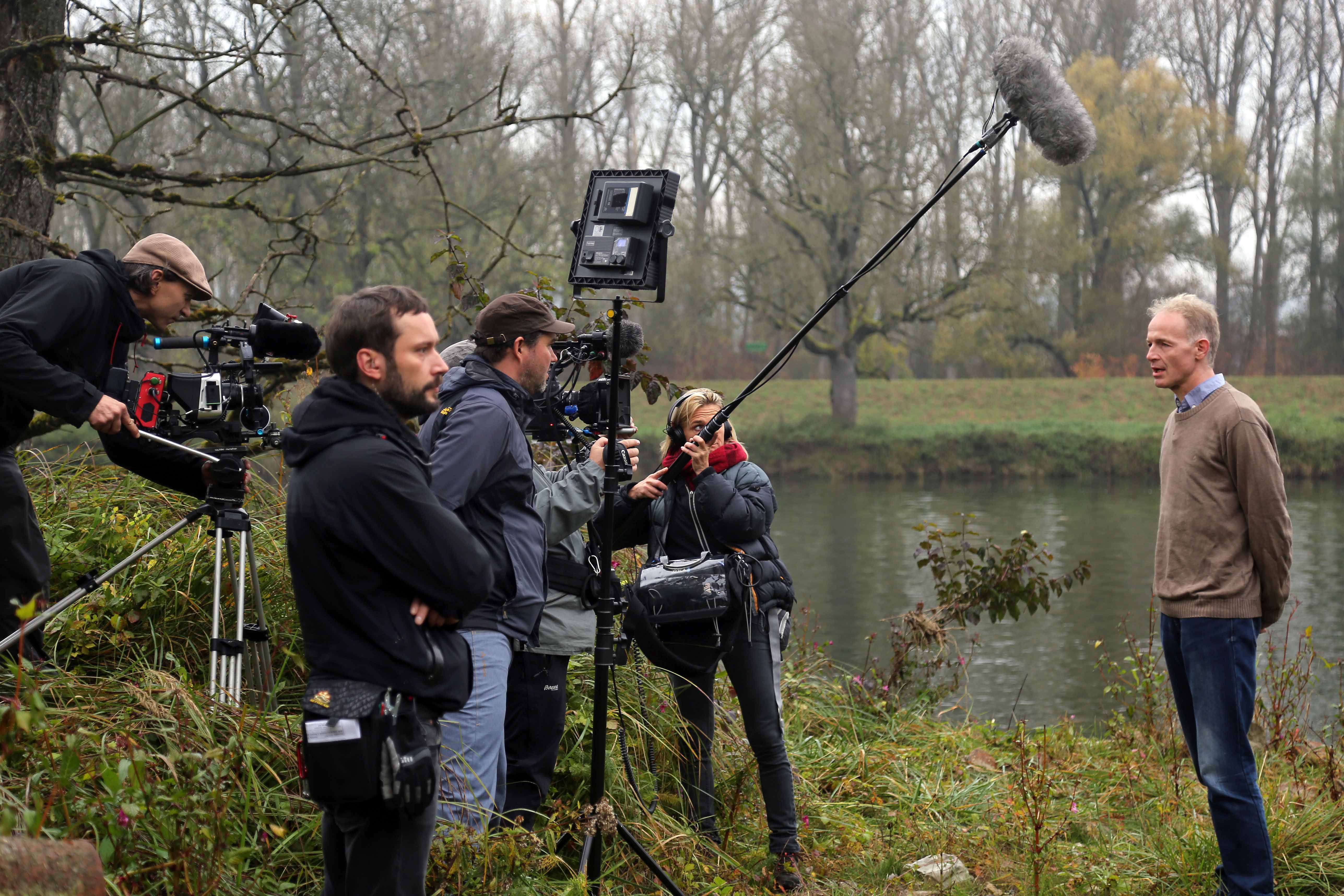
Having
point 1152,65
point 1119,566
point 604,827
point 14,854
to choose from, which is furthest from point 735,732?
point 1152,65

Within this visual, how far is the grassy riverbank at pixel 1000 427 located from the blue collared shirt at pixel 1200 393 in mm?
20573

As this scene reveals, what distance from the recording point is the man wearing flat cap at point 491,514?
308 centimetres

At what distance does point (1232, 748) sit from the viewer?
348 centimetres

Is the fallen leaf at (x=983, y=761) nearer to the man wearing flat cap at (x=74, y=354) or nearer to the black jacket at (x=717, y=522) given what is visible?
the black jacket at (x=717, y=522)

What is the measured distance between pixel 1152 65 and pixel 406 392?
3303 cm

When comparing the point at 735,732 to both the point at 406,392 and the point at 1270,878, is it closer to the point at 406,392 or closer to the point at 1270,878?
the point at 1270,878

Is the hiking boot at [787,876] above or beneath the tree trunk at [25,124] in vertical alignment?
→ beneath

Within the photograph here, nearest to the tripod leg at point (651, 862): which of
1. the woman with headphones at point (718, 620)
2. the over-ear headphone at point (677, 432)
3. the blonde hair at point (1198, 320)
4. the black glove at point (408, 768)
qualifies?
the woman with headphones at point (718, 620)

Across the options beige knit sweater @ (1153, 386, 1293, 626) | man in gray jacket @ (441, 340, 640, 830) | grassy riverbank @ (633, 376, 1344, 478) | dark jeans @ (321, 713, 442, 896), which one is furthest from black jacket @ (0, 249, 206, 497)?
grassy riverbank @ (633, 376, 1344, 478)

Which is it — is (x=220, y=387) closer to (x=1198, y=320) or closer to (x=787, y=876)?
(x=787, y=876)

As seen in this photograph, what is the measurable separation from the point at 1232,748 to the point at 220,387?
3.19m

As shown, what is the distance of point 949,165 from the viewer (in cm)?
2717

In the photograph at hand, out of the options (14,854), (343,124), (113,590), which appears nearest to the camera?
(14,854)

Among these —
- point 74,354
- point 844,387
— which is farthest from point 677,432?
point 844,387
